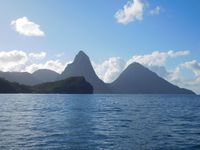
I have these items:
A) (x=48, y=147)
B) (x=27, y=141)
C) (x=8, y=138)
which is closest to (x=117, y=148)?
(x=48, y=147)

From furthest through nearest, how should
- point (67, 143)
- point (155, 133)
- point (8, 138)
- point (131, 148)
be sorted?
1. point (155, 133)
2. point (8, 138)
3. point (67, 143)
4. point (131, 148)

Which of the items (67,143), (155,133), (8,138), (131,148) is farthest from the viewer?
(155,133)

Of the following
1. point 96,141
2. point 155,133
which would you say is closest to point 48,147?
point 96,141

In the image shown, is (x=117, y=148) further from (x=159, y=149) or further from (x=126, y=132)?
(x=126, y=132)

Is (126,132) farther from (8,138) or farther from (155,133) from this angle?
(8,138)

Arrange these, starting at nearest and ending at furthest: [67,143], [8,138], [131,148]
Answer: [131,148], [67,143], [8,138]

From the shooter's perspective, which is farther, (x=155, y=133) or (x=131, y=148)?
(x=155, y=133)

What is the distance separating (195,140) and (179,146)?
521 centimetres

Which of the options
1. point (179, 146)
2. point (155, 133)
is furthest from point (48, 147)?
point (155, 133)

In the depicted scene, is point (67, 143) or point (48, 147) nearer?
point (48, 147)

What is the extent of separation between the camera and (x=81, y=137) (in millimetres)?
42969

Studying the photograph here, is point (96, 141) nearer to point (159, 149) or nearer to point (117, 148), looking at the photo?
point (117, 148)

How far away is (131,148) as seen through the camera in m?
35.7

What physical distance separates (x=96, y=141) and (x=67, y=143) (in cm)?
361
